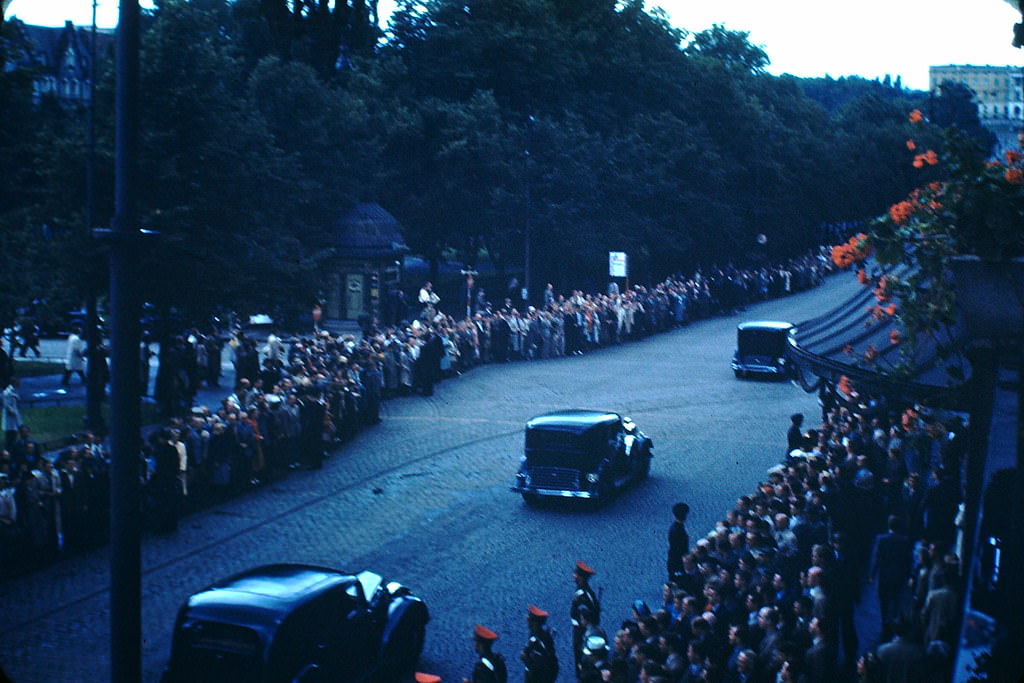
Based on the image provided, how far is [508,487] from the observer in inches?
900

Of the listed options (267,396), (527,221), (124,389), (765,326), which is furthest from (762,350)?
(124,389)

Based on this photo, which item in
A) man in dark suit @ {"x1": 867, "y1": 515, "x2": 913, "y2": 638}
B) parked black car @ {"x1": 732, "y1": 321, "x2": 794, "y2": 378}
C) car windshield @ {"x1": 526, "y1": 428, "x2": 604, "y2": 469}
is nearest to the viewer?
man in dark suit @ {"x1": 867, "y1": 515, "x2": 913, "y2": 638}

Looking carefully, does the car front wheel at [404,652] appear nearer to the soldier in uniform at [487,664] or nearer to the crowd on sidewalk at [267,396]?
the soldier in uniform at [487,664]

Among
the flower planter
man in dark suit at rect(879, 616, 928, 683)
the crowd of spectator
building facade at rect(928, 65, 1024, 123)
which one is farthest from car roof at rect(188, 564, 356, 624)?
building facade at rect(928, 65, 1024, 123)

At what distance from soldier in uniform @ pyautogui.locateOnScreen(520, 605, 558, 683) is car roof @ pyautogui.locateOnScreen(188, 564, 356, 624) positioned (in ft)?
8.20

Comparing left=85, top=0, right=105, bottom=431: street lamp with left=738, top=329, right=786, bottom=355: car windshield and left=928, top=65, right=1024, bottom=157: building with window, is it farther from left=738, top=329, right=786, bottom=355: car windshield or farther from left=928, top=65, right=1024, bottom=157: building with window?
left=738, top=329, right=786, bottom=355: car windshield

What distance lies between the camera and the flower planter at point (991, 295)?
9820 mm

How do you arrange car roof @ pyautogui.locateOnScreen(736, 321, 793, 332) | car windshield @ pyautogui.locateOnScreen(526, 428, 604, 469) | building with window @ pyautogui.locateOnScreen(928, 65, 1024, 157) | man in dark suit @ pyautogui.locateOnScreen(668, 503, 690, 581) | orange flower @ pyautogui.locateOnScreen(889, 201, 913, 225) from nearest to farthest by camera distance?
orange flower @ pyautogui.locateOnScreen(889, 201, 913, 225), building with window @ pyautogui.locateOnScreen(928, 65, 1024, 157), man in dark suit @ pyautogui.locateOnScreen(668, 503, 690, 581), car windshield @ pyautogui.locateOnScreen(526, 428, 604, 469), car roof @ pyautogui.locateOnScreen(736, 321, 793, 332)

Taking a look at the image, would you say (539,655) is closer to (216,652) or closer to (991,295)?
(216,652)

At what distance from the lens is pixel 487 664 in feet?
38.5

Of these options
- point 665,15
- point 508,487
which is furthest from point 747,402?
point 665,15

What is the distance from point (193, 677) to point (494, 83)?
1573 inches

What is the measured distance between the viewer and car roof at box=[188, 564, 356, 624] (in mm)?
12531

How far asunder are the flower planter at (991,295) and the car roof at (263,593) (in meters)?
7.29
